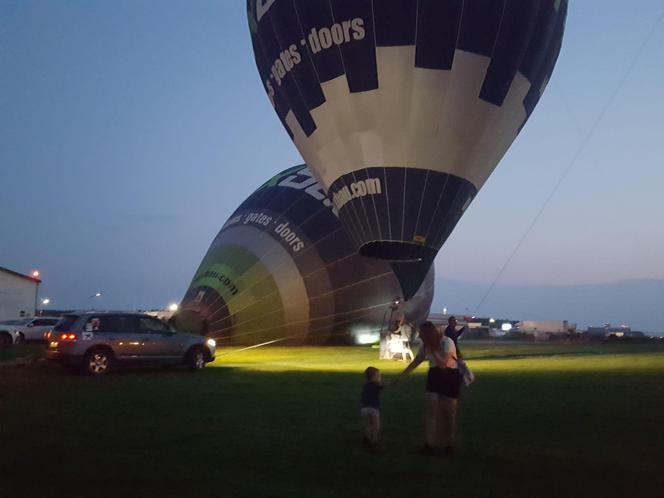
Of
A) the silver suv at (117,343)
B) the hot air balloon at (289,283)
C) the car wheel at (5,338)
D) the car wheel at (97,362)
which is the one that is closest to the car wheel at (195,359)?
the silver suv at (117,343)

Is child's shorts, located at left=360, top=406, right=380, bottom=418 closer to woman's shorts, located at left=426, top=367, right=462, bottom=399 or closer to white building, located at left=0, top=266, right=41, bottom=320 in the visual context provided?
woman's shorts, located at left=426, top=367, right=462, bottom=399

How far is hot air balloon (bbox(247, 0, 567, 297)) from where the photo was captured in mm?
16219

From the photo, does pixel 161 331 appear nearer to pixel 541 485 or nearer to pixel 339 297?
pixel 339 297

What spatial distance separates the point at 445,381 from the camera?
679 cm

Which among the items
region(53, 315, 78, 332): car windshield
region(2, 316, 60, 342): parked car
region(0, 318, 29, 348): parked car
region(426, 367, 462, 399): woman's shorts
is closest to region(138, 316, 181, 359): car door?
region(53, 315, 78, 332): car windshield

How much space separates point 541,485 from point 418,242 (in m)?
12.1

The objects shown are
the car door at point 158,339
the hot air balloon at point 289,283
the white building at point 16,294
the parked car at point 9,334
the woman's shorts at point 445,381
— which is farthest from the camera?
the white building at point 16,294

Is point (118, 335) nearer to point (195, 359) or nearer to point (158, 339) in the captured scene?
point (158, 339)

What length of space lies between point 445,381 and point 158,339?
9742mm

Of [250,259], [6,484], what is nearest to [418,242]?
[250,259]

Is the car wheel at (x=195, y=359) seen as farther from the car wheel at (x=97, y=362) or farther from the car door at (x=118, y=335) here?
the car wheel at (x=97, y=362)

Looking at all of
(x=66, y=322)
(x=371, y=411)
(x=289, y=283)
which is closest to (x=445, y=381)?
(x=371, y=411)

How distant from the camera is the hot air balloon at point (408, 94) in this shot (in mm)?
16219

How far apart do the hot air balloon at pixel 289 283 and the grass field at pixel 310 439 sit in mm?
10057
